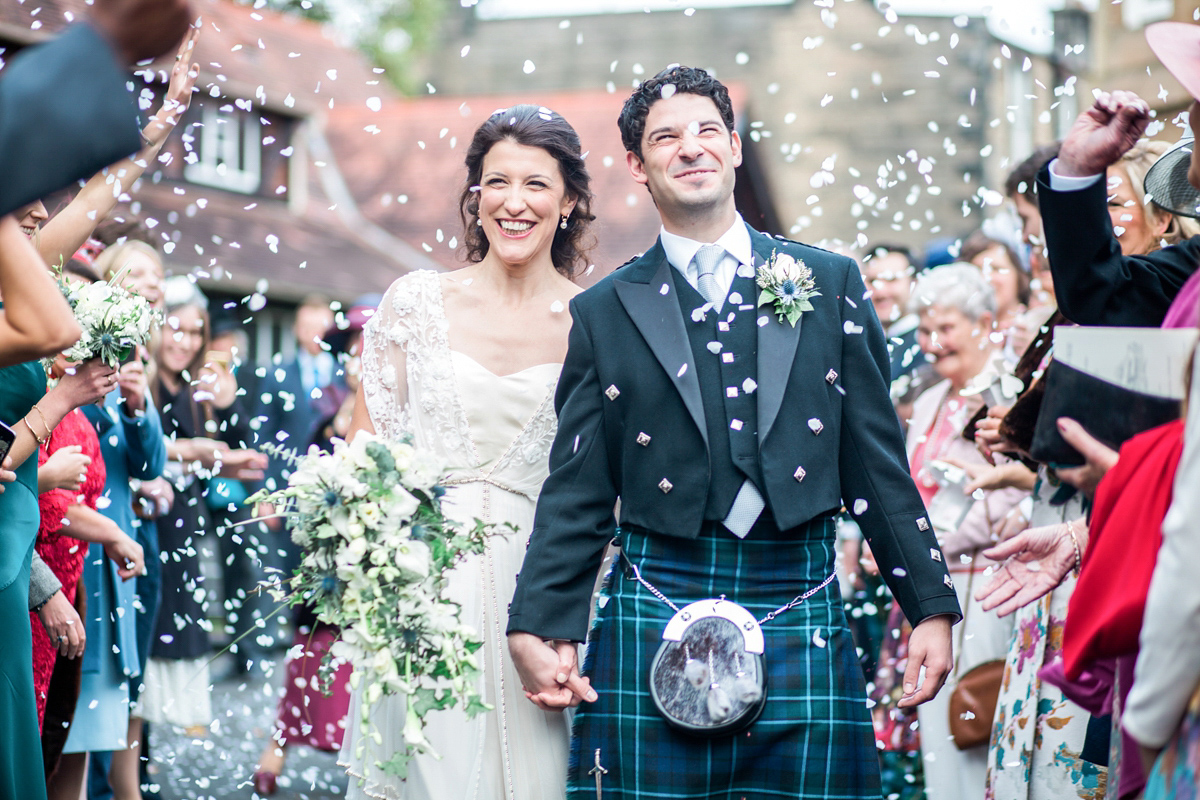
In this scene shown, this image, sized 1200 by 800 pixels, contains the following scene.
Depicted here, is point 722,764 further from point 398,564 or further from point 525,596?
point 398,564

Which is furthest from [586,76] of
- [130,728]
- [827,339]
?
[827,339]

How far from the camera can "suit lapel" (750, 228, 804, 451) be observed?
3.06m

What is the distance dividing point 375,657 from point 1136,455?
172 centimetres

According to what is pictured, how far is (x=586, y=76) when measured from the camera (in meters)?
30.6

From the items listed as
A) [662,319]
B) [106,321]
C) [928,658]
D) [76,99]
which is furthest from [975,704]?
[76,99]

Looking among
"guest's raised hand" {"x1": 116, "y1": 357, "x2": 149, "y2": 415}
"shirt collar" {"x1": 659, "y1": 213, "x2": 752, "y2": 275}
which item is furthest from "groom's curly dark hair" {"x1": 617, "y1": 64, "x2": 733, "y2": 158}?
"guest's raised hand" {"x1": 116, "y1": 357, "x2": 149, "y2": 415}

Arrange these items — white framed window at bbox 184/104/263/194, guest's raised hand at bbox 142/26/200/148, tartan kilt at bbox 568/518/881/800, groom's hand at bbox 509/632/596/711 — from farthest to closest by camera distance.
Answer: white framed window at bbox 184/104/263/194, guest's raised hand at bbox 142/26/200/148, groom's hand at bbox 509/632/596/711, tartan kilt at bbox 568/518/881/800

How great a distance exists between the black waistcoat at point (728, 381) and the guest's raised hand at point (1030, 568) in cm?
61

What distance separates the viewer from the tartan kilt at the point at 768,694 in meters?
2.99

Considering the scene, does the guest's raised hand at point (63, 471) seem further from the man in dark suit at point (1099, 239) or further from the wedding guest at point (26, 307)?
the man in dark suit at point (1099, 239)

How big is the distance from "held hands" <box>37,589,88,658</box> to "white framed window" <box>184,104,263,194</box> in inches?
719

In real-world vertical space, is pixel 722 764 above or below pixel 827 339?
below

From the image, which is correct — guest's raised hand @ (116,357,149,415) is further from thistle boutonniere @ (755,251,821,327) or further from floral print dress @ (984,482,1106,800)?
floral print dress @ (984,482,1106,800)

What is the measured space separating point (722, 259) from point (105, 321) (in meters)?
1.98
